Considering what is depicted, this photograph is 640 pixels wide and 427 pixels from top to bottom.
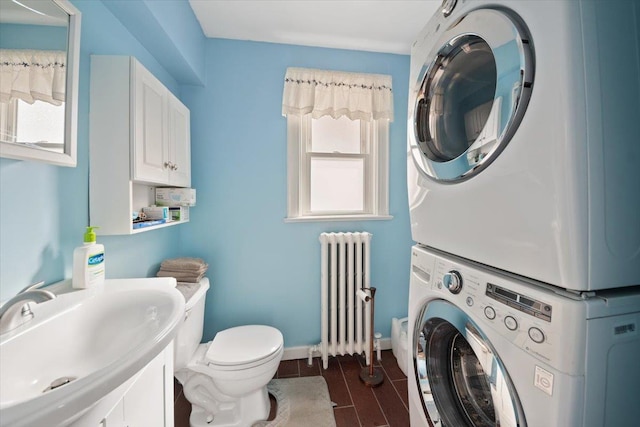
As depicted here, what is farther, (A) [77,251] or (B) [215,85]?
(B) [215,85]

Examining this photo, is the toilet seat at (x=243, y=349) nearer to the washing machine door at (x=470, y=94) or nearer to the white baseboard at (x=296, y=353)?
the white baseboard at (x=296, y=353)

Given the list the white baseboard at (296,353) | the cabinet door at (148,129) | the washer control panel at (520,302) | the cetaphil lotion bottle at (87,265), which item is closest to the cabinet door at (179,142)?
the cabinet door at (148,129)

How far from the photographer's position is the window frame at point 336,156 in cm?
197

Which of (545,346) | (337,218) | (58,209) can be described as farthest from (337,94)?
(545,346)

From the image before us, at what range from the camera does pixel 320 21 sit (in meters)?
1.72

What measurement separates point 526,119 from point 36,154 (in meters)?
1.32

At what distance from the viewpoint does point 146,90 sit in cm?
122

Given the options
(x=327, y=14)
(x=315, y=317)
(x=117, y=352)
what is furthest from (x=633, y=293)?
(x=327, y=14)

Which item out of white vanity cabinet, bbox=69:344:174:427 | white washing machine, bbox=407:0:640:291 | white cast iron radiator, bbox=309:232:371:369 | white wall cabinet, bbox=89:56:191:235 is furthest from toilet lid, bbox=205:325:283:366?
white washing machine, bbox=407:0:640:291

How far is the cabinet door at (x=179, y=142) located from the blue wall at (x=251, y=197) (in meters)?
0.18

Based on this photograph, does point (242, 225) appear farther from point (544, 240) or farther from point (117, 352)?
point (544, 240)

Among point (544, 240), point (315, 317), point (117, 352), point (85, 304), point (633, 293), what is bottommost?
point (315, 317)

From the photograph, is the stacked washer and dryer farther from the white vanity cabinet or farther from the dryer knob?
the white vanity cabinet

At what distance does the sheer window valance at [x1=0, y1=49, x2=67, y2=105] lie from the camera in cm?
73
